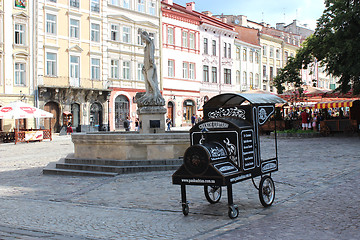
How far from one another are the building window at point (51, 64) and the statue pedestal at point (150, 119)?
2331cm

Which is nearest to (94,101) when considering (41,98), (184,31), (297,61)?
(41,98)

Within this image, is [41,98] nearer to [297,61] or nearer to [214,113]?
[297,61]

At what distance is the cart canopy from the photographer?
7352 mm

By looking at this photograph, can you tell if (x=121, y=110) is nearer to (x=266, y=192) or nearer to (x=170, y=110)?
(x=170, y=110)

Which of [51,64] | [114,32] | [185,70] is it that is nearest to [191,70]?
[185,70]

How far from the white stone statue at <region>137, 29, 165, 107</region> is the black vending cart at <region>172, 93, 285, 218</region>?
7667mm

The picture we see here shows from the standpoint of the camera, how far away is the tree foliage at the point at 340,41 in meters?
23.0

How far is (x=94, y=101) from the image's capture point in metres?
39.7

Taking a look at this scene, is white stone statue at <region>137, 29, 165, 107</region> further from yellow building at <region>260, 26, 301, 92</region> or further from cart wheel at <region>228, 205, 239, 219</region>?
yellow building at <region>260, 26, 301, 92</region>

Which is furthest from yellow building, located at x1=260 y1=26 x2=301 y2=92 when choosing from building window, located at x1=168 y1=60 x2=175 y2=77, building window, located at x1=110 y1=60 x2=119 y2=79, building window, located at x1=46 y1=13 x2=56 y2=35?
building window, located at x1=46 y1=13 x2=56 y2=35

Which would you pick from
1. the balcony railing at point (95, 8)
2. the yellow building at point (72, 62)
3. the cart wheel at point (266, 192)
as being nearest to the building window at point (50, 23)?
the yellow building at point (72, 62)

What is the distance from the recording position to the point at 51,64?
1454 inches

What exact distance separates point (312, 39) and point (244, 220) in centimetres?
2232

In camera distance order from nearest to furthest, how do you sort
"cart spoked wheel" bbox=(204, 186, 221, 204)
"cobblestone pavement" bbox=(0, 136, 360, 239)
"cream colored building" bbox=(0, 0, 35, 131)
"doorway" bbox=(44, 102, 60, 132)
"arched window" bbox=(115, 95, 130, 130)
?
"cobblestone pavement" bbox=(0, 136, 360, 239) → "cart spoked wheel" bbox=(204, 186, 221, 204) → "cream colored building" bbox=(0, 0, 35, 131) → "doorway" bbox=(44, 102, 60, 132) → "arched window" bbox=(115, 95, 130, 130)
